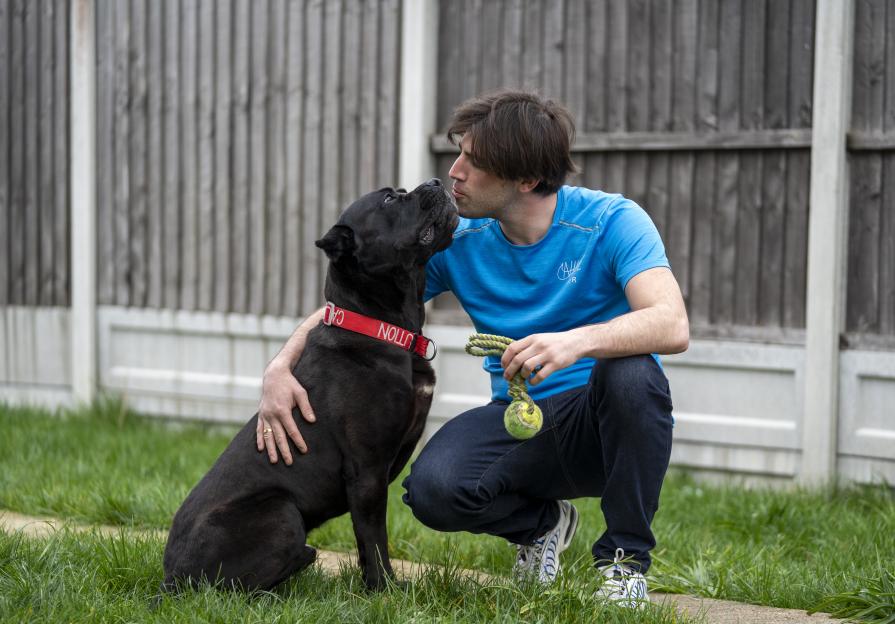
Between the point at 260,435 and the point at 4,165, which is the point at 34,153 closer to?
the point at 4,165

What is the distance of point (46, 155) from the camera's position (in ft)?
23.5

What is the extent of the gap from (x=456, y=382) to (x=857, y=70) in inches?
99.4

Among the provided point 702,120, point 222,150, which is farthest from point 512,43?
point 222,150

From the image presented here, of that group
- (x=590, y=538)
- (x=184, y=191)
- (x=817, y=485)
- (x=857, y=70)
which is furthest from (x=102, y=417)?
(x=857, y=70)

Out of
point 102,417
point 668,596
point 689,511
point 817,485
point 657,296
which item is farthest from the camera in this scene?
point 102,417

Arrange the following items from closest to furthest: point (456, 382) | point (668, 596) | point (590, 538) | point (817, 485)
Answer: point (668, 596), point (590, 538), point (817, 485), point (456, 382)

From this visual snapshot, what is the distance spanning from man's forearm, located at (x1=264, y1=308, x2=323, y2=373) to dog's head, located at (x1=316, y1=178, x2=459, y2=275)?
10.9 inches

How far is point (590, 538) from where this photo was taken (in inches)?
160

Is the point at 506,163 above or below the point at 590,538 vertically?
above

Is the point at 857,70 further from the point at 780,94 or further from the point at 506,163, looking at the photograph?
the point at 506,163

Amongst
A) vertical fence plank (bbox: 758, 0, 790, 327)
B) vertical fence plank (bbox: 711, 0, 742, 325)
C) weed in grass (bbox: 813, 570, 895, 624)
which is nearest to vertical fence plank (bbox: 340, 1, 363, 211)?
vertical fence plank (bbox: 711, 0, 742, 325)

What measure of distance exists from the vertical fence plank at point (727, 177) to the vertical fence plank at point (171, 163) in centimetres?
335

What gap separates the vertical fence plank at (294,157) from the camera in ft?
20.8

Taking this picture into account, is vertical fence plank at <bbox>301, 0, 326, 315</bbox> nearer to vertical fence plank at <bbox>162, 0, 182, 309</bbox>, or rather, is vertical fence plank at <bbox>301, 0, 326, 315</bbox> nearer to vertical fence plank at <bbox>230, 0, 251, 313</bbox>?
vertical fence plank at <bbox>230, 0, 251, 313</bbox>
